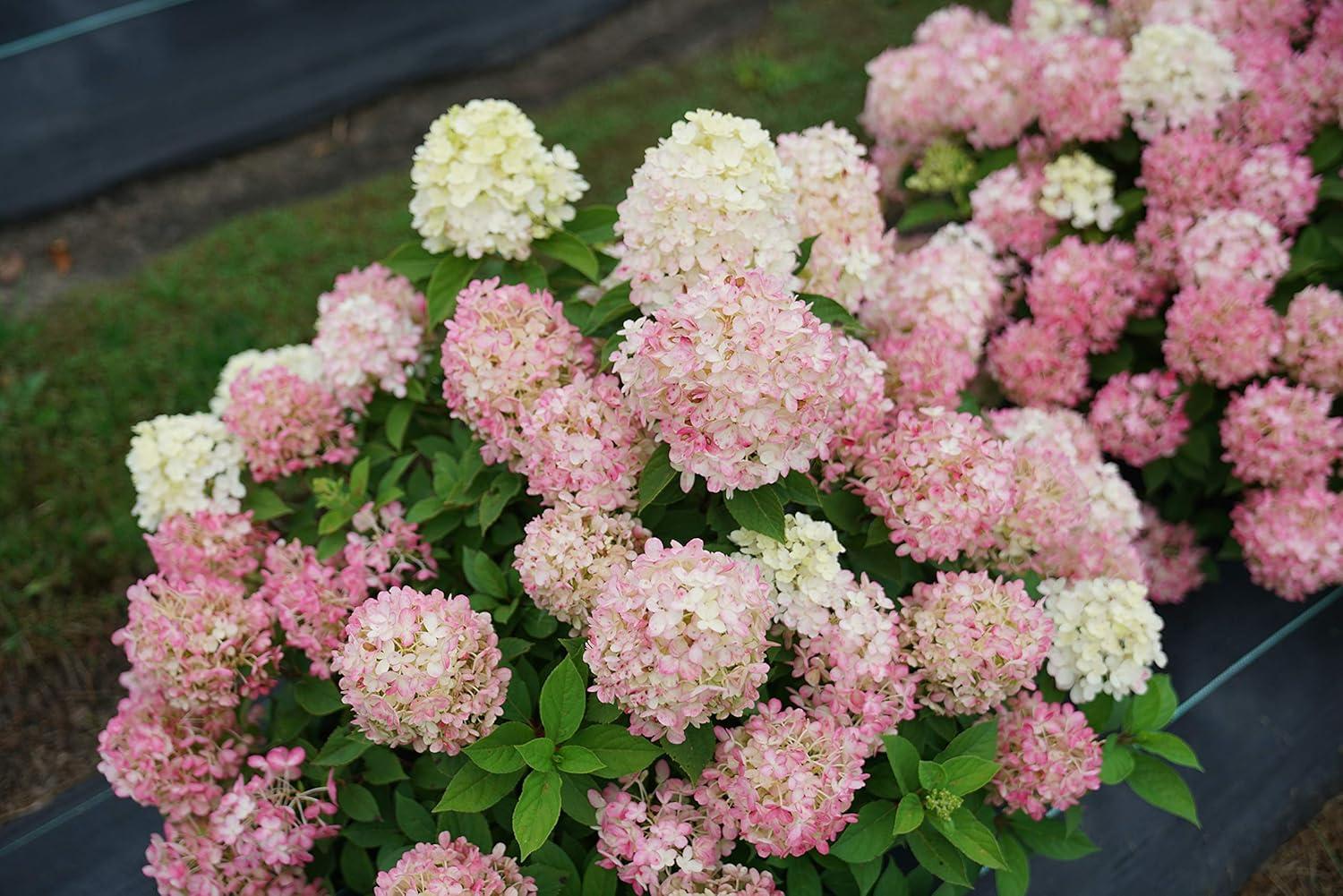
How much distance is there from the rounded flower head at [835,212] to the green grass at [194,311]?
1.57m

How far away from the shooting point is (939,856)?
1531mm

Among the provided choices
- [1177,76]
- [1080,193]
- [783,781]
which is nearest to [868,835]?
[783,781]

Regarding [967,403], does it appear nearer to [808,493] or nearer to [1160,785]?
[808,493]

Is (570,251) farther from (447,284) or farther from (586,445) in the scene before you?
(586,445)

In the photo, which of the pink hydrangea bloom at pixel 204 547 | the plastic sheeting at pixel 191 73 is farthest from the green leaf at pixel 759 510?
the plastic sheeting at pixel 191 73

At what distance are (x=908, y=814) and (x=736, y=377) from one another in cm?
67

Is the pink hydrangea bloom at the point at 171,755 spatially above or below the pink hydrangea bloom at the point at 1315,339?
below

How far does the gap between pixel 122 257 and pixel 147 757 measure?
10.7 feet

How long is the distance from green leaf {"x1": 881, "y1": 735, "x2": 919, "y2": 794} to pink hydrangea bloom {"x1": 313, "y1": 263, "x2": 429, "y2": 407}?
3.47 feet

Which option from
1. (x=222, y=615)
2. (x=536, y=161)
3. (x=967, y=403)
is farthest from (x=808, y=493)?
(x=222, y=615)

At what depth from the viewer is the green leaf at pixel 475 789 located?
147cm

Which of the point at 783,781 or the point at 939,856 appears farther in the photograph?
the point at 939,856

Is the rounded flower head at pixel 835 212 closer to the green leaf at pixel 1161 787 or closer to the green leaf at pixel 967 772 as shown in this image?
the green leaf at pixel 967 772

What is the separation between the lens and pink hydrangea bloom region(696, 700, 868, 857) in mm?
1416
